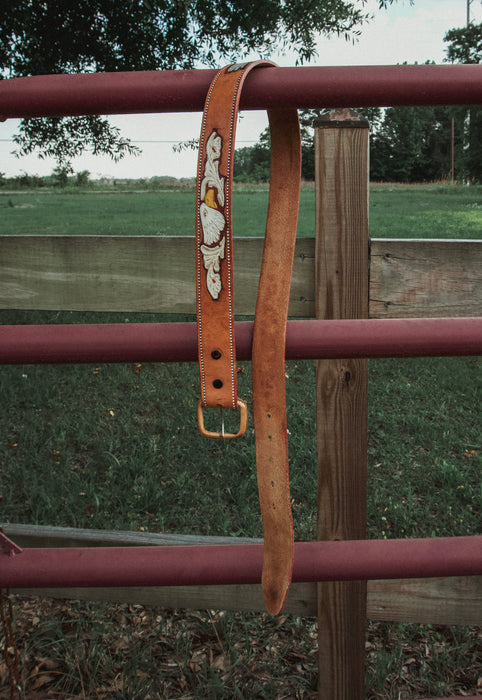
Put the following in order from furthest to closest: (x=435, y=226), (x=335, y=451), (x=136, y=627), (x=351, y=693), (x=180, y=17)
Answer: (x=435, y=226) < (x=180, y=17) < (x=136, y=627) < (x=351, y=693) < (x=335, y=451)

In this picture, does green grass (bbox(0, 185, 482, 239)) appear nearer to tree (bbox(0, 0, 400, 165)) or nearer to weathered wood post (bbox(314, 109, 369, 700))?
tree (bbox(0, 0, 400, 165))

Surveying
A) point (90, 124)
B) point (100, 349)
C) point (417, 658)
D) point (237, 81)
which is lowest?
point (417, 658)

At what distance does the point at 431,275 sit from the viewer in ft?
5.48

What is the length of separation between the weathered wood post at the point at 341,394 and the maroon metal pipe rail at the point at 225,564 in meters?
0.48

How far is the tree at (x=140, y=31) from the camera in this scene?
410 centimetres

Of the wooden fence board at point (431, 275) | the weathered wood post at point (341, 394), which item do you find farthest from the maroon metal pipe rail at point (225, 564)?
the wooden fence board at point (431, 275)

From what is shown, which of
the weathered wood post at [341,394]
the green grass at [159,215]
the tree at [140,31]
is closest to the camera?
the weathered wood post at [341,394]

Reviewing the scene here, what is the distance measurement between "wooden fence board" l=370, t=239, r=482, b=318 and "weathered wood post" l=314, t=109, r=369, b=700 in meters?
0.21

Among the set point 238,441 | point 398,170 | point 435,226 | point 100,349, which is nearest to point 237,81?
point 100,349

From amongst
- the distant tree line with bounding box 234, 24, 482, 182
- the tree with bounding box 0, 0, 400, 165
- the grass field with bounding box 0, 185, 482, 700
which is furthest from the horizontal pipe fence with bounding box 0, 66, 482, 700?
the distant tree line with bounding box 234, 24, 482, 182

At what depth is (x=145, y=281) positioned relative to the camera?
6.47 feet

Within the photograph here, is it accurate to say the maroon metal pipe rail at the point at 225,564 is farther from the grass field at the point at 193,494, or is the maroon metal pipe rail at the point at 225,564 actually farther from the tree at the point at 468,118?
the tree at the point at 468,118

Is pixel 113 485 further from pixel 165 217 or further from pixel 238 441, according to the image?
pixel 165 217

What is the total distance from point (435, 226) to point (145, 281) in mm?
6324
